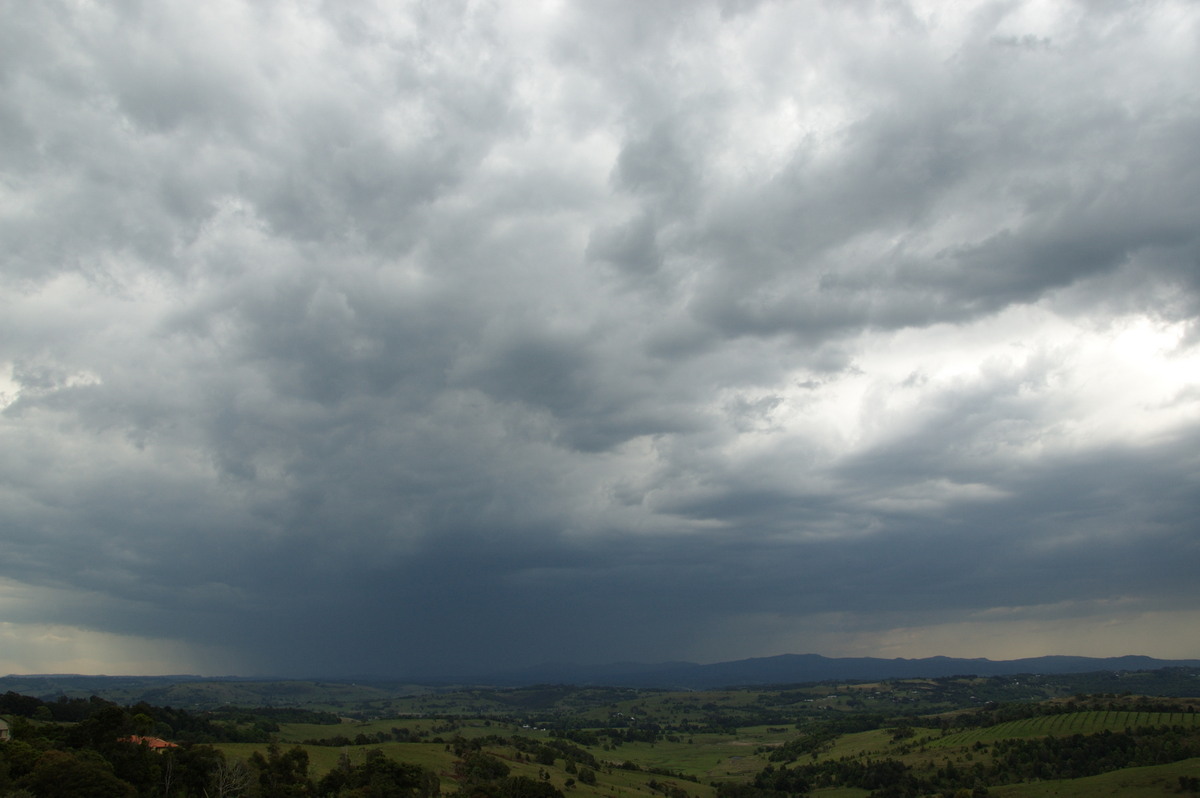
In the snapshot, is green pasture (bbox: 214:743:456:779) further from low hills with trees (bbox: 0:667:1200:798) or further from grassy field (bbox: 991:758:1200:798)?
grassy field (bbox: 991:758:1200:798)

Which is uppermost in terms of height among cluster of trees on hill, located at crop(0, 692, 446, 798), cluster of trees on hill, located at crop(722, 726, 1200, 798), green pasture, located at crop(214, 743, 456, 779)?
cluster of trees on hill, located at crop(0, 692, 446, 798)

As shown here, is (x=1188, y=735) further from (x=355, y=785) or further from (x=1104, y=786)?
(x=355, y=785)

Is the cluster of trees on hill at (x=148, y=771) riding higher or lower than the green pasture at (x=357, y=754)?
higher

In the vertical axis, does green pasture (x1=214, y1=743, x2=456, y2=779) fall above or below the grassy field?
above

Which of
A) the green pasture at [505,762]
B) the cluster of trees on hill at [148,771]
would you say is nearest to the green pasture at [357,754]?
the green pasture at [505,762]

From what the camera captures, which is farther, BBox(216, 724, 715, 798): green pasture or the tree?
BBox(216, 724, 715, 798): green pasture

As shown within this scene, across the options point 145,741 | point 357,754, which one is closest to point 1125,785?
point 357,754

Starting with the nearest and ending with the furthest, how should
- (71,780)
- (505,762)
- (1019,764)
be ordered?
(71,780) → (505,762) → (1019,764)

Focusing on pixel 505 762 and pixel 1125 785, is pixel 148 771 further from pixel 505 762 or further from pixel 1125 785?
pixel 1125 785

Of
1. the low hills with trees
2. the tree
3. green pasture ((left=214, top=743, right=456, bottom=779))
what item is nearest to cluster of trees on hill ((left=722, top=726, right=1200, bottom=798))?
the low hills with trees

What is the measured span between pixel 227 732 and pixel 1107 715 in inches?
8249

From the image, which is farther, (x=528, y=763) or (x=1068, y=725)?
(x=1068, y=725)

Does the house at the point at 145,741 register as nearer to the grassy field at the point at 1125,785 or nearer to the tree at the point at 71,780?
the tree at the point at 71,780

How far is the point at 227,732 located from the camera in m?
149
